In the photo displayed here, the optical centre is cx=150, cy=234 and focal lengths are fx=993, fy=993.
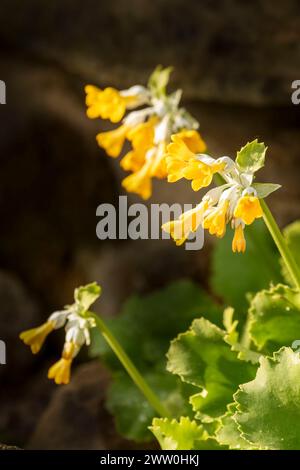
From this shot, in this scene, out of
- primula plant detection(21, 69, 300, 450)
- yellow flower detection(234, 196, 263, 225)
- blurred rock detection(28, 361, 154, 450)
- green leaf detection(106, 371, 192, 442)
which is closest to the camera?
yellow flower detection(234, 196, 263, 225)

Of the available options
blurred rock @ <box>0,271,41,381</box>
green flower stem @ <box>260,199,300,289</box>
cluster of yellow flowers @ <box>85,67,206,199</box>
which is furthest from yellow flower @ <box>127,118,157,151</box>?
blurred rock @ <box>0,271,41,381</box>

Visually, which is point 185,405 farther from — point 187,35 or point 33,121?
point 33,121

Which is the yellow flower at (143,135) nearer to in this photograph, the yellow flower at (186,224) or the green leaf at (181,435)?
the yellow flower at (186,224)

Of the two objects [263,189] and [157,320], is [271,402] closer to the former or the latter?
[263,189]

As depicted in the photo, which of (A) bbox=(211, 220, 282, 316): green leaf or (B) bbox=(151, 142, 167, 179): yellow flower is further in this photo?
(A) bbox=(211, 220, 282, 316): green leaf

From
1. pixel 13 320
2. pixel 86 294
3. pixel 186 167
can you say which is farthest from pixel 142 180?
pixel 13 320

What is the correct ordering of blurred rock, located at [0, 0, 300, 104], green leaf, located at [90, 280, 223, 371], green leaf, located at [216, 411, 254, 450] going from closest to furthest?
1. green leaf, located at [216, 411, 254, 450]
2. green leaf, located at [90, 280, 223, 371]
3. blurred rock, located at [0, 0, 300, 104]

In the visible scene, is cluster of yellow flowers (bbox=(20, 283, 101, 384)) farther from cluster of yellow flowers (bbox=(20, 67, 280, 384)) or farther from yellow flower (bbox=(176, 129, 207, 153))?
yellow flower (bbox=(176, 129, 207, 153))

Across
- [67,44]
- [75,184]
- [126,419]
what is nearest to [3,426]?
[126,419]
